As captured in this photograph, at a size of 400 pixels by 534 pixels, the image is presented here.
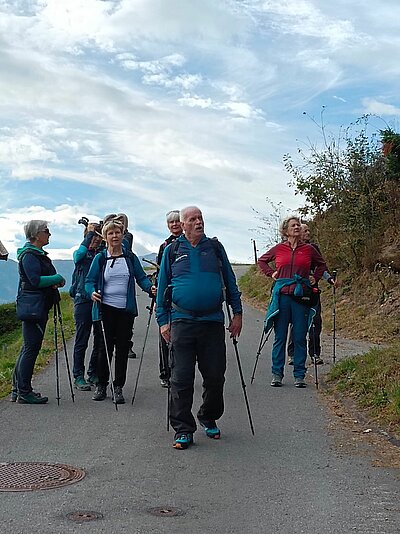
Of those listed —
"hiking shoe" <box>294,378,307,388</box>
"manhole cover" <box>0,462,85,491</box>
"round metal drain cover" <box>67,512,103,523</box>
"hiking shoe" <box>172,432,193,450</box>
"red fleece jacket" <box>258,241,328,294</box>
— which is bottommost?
"round metal drain cover" <box>67,512,103,523</box>

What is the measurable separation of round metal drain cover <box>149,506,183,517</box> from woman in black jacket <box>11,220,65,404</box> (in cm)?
398

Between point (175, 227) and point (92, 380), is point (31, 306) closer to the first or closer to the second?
point (92, 380)

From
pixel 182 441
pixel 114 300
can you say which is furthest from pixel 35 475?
pixel 114 300

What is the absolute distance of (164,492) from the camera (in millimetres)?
5895

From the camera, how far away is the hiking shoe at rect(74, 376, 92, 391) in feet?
33.2

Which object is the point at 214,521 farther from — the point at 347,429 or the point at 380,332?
the point at 380,332

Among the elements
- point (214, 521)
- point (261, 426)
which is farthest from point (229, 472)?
point (261, 426)

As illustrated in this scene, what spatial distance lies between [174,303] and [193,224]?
74cm

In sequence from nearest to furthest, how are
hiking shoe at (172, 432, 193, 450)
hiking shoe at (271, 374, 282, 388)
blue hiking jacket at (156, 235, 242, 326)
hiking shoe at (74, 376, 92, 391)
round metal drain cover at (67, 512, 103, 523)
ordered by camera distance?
round metal drain cover at (67, 512, 103, 523) → hiking shoe at (172, 432, 193, 450) → blue hiking jacket at (156, 235, 242, 326) → hiking shoe at (74, 376, 92, 391) → hiking shoe at (271, 374, 282, 388)

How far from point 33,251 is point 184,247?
2252mm

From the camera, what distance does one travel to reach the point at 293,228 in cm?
1049

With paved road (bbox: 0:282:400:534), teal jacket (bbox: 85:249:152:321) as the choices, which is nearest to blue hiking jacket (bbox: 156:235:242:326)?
paved road (bbox: 0:282:400:534)

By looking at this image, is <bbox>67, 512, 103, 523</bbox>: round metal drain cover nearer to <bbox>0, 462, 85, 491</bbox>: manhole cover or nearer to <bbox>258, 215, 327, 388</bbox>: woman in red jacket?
<bbox>0, 462, 85, 491</bbox>: manhole cover

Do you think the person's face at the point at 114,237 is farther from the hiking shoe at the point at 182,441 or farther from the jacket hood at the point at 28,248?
the hiking shoe at the point at 182,441
